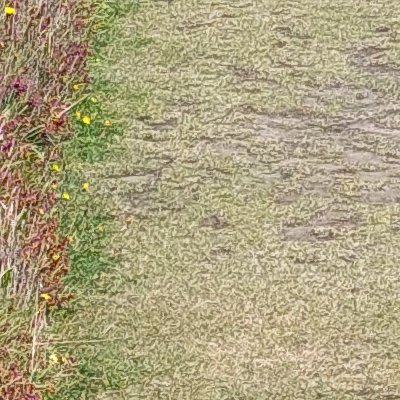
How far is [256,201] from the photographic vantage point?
3924mm

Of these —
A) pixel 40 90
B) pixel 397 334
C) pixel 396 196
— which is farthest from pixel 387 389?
pixel 40 90

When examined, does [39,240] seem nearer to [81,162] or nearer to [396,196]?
[81,162]

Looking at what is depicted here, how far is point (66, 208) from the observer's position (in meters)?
3.84

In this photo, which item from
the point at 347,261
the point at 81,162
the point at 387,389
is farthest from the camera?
the point at 81,162

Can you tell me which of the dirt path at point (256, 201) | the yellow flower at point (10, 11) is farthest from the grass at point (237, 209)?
the yellow flower at point (10, 11)

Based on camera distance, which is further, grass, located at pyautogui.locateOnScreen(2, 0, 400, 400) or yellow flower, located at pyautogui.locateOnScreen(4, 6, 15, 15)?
yellow flower, located at pyautogui.locateOnScreen(4, 6, 15, 15)

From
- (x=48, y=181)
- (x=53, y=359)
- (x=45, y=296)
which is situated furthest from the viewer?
(x=48, y=181)

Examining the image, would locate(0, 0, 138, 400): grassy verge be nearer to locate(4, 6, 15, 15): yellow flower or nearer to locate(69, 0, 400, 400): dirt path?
locate(4, 6, 15, 15): yellow flower

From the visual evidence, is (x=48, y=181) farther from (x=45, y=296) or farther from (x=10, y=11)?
(x=10, y=11)

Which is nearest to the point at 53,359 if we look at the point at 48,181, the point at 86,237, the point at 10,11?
the point at 86,237

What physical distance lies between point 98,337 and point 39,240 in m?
0.44

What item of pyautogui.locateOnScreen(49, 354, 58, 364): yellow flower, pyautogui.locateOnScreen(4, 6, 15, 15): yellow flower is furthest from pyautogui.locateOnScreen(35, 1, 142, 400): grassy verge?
pyautogui.locateOnScreen(4, 6, 15, 15): yellow flower

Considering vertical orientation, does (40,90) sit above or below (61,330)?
above

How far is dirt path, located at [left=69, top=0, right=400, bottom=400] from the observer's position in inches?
138
